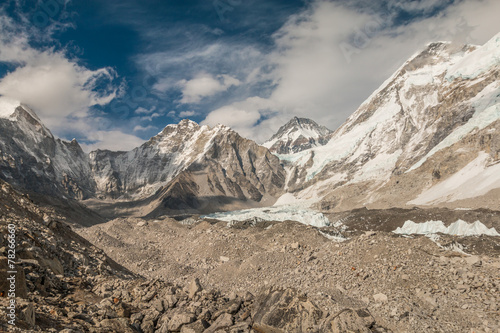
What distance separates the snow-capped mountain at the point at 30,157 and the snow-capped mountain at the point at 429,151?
125m

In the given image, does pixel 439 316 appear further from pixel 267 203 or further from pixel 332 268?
pixel 267 203

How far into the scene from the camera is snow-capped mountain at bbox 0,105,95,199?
148125 millimetres

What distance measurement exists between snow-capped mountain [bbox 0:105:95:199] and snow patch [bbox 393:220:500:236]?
156 metres

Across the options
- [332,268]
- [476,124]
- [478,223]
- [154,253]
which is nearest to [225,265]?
[332,268]

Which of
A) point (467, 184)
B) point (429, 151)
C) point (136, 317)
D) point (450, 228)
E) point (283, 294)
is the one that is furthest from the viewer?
point (429, 151)

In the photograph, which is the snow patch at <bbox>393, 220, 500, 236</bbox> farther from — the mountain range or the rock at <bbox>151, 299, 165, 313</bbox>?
the rock at <bbox>151, 299, 165, 313</bbox>

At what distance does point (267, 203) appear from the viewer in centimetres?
18888

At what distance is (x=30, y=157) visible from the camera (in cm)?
16425

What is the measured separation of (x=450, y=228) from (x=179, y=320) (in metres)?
44.6

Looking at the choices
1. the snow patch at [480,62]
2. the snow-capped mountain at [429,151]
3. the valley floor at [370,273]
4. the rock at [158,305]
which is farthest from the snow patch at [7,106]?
the snow patch at [480,62]

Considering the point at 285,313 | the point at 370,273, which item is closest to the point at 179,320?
the point at 285,313

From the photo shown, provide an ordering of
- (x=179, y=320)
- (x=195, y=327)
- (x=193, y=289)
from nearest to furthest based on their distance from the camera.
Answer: (x=195, y=327)
(x=179, y=320)
(x=193, y=289)

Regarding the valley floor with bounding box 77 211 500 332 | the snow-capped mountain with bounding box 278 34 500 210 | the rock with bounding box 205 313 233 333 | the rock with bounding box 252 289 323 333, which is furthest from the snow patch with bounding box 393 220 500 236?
the rock with bounding box 205 313 233 333

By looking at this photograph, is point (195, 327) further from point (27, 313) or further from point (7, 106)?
point (7, 106)
